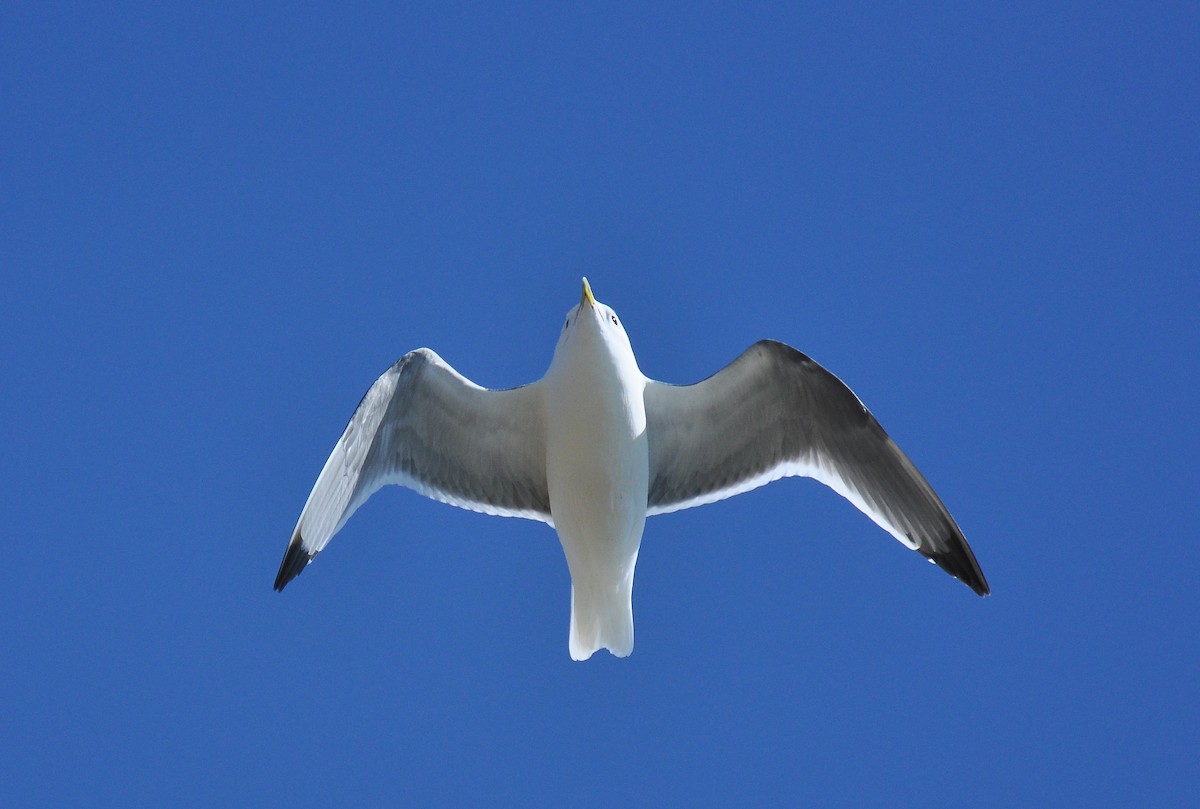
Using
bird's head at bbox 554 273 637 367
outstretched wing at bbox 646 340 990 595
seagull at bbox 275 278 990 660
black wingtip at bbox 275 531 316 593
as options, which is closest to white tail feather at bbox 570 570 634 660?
seagull at bbox 275 278 990 660

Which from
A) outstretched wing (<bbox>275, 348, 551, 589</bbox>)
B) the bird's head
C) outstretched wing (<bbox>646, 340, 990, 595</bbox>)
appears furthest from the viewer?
outstretched wing (<bbox>646, 340, 990, 595</bbox>)

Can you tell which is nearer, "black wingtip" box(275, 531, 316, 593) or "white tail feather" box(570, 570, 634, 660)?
"black wingtip" box(275, 531, 316, 593)

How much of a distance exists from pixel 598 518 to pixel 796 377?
1.47 meters

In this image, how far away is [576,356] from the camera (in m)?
7.52

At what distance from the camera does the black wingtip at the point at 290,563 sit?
7570 millimetres

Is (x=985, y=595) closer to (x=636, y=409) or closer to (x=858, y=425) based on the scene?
(x=858, y=425)

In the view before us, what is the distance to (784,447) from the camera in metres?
8.17

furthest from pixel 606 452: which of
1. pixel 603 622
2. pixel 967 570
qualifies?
pixel 967 570

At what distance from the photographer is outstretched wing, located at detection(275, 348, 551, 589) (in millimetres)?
7707

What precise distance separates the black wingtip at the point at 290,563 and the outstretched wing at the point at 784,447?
7.09 ft

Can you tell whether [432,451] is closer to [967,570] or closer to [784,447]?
[784,447]

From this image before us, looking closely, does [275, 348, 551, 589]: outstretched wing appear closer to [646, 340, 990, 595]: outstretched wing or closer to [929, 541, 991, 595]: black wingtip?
[646, 340, 990, 595]: outstretched wing

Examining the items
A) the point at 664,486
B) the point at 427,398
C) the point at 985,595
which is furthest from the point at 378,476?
the point at 985,595

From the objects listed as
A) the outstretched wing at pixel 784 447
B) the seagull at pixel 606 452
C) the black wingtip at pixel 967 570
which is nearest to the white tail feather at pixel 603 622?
the seagull at pixel 606 452
